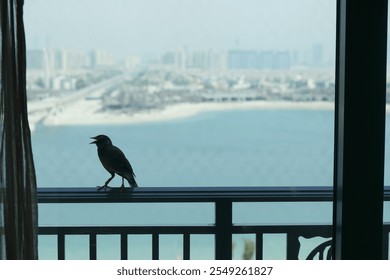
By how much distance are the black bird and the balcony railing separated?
0.06 metres

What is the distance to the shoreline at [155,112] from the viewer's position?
8.09 ft

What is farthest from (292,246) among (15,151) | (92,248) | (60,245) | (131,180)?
(15,151)

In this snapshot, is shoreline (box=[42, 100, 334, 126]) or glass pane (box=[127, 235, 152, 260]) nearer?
shoreline (box=[42, 100, 334, 126])

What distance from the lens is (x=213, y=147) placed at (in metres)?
2.58

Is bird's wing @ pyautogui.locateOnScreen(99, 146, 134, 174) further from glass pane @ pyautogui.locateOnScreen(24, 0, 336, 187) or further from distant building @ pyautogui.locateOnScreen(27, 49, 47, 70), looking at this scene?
distant building @ pyautogui.locateOnScreen(27, 49, 47, 70)

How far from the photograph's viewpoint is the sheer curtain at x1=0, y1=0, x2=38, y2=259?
2086 millimetres

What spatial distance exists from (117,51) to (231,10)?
0.49 metres

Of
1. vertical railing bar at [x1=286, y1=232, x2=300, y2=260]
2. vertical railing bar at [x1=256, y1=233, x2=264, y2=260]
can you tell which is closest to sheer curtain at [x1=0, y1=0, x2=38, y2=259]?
vertical railing bar at [x1=256, y1=233, x2=264, y2=260]

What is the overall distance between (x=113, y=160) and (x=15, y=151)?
0.56 m

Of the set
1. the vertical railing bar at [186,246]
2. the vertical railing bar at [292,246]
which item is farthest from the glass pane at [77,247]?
the vertical railing bar at [292,246]

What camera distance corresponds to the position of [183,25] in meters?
2.46

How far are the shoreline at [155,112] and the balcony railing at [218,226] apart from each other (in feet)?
1.03

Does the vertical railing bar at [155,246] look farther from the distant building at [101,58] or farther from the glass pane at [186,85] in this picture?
the distant building at [101,58]

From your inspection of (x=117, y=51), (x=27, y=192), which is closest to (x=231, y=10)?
(x=117, y=51)
